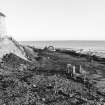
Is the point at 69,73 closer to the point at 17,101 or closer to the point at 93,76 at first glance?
the point at 93,76

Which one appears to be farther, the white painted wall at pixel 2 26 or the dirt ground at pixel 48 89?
the white painted wall at pixel 2 26

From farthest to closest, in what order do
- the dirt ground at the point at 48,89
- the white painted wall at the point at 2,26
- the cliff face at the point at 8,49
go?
the white painted wall at the point at 2,26
the cliff face at the point at 8,49
the dirt ground at the point at 48,89

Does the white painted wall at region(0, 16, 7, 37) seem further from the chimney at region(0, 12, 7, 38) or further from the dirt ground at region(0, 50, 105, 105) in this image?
the dirt ground at region(0, 50, 105, 105)

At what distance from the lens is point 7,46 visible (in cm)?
5853

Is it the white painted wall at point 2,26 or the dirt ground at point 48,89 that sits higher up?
the white painted wall at point 2,26

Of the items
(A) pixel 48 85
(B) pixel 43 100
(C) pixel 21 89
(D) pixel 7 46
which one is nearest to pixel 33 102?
(B) pixel 43 100

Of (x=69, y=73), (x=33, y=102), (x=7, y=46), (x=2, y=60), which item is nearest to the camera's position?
(x=33, y=102)

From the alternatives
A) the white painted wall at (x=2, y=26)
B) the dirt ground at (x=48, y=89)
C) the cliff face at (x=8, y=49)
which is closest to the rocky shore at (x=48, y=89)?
the dirt ground at (x=48, y=89)

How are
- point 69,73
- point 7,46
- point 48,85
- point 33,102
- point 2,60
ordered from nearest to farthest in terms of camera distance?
point 33,102
point 48,85
point 69,73
point 2,60
point 7,46

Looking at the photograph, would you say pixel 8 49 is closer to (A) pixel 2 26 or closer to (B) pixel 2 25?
(A) pixel 2 26

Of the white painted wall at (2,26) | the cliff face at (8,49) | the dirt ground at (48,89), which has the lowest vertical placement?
the dirt ground at (48,89)

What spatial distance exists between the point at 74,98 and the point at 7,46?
120ft

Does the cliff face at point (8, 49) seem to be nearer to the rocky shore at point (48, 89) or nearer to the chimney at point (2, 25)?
the chimney at point (2, 25)

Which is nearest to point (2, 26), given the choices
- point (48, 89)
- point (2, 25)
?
point (2, 25)
